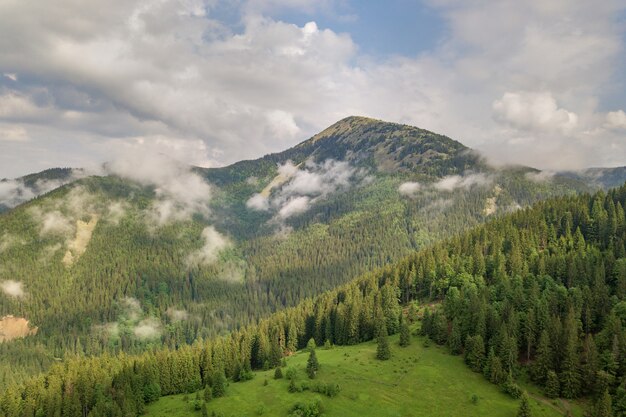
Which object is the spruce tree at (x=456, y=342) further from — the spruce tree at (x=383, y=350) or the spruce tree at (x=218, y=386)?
the spruce tree at (x=218, y=386)

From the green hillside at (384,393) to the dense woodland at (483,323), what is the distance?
16.0ft

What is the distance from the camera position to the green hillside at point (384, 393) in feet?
280

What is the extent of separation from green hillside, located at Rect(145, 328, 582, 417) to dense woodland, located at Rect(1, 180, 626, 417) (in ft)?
16.0

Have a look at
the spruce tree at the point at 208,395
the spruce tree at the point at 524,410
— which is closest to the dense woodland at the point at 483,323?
the spruce tree at the point at 208,395

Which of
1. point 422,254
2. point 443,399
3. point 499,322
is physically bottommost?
point 443,399

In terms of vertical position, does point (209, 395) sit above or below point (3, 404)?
above

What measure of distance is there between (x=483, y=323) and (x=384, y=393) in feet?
116

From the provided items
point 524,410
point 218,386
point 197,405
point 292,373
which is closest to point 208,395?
point 218,386

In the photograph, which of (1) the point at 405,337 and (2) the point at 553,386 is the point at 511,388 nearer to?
(2) the point at 553,386

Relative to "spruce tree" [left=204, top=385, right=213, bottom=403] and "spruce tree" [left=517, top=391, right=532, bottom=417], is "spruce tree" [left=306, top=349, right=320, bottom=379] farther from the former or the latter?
"spruce tree" [left=517, top=391, right=532, bottom=417]

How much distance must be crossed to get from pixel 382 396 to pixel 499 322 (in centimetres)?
3996

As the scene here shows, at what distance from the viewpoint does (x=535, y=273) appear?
137m

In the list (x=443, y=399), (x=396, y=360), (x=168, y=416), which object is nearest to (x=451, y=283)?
(x=396, y=360)

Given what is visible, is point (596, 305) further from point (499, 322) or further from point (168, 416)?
point (168, 416)
